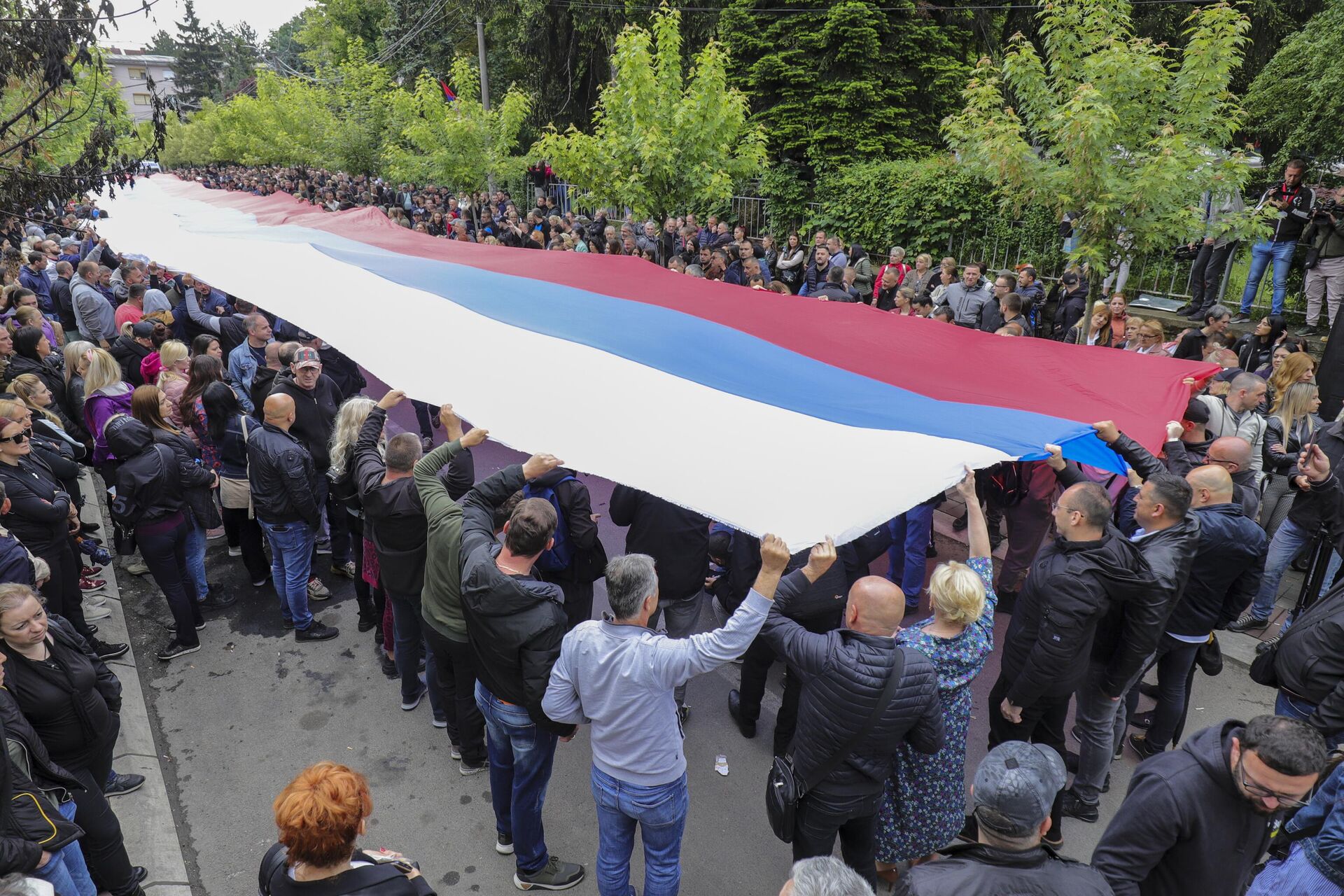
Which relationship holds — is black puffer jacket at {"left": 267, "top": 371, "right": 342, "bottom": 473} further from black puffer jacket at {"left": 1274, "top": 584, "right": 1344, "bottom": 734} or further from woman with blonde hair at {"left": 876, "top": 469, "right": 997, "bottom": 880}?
black puffer jacket at {"left": 1274, "top": 584, "right": 1344, "bottom": 734}

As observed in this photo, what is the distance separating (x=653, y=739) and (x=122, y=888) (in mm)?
2621

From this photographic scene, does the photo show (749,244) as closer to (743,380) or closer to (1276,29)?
A: (743,380)

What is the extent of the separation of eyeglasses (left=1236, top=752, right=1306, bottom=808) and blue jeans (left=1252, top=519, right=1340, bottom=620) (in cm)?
399

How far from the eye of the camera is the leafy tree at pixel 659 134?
41.6ft

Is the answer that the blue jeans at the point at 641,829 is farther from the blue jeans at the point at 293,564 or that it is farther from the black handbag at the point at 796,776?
the blue jeans at the point at 293,564

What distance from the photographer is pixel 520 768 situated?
3625 mm

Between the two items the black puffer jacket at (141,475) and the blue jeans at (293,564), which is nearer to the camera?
the black puffer jacket at (141,475)

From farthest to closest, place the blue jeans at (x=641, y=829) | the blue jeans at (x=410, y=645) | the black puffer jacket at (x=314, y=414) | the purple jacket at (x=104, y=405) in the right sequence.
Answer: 1. the purple jacket at (x=104, y=405)
2. the black puffer jacket at (x=314, y=414)
3. the blue jeans at (x=410, y=645)
4. the blue jeans at (x=641, y=829)

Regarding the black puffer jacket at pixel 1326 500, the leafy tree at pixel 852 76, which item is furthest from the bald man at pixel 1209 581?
the leafy tree at pixel 852 76

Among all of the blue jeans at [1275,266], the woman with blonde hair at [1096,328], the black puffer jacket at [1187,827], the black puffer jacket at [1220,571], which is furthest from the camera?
the blue jeans at [1275,266]

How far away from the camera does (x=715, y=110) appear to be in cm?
1286

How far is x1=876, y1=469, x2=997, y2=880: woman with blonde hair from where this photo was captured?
A: 330cm

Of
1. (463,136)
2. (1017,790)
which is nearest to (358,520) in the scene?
(1017,790)

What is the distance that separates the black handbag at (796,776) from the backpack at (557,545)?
60.8 inches
